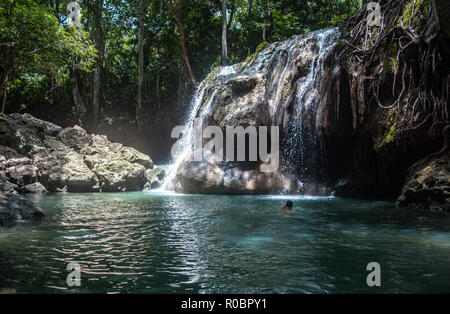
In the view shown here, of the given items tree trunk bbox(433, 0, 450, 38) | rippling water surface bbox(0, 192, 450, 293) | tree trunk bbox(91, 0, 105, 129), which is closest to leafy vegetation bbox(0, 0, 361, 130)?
tree trunk bbox(91, 0, 105, 129)

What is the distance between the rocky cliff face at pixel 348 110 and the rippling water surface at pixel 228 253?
2.97 meters

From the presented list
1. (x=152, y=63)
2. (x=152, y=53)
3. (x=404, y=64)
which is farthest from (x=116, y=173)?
(x=152, y=53)

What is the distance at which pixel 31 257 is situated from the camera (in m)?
4.36

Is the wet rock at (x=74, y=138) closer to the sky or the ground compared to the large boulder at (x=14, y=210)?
closer to the sky

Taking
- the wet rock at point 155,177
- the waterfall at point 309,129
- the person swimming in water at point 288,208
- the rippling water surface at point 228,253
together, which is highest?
the waterfall at point 309,129

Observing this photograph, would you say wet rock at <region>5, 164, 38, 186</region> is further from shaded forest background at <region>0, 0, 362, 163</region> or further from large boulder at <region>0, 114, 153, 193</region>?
shaded forest background at <region>0, 0, 362, 163</region>

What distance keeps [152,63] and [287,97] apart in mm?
13603

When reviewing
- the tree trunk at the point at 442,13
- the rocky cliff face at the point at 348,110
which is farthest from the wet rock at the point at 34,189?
the tree trunk at the point at 442,13

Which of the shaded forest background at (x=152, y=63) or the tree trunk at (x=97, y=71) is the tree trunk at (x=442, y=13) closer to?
the shaded forest background at (x=152, y=63)

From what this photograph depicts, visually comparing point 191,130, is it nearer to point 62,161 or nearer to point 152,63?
point 62,161

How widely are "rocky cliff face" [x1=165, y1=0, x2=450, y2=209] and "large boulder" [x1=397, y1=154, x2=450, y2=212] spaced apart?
0.09 ft

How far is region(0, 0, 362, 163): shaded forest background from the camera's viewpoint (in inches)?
905

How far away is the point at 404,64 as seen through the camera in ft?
31.8

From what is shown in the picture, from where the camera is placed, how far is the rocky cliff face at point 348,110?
9055 millimetres
